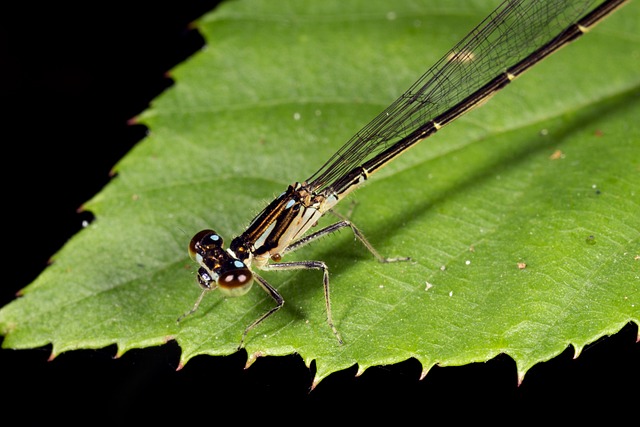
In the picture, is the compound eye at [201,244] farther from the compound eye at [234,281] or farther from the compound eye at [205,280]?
the compound eye at [234,281]

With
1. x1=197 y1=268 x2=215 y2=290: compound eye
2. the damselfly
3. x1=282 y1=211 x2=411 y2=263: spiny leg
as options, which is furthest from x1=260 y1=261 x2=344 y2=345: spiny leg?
x1=197 y1=268 x2=215 y2=290: compound eye

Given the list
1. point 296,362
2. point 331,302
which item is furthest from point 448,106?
point 296,362

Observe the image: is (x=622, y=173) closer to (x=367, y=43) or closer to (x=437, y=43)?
(x=437, y=43)

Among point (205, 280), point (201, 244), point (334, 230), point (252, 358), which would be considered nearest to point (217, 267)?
point (205, 280)

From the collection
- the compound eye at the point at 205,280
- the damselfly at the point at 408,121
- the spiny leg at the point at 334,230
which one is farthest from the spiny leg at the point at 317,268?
the compound eye at the point at 205,280

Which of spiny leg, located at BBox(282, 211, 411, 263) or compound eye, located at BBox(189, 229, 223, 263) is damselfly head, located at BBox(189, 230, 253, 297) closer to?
compound eye, located at BBox(189, 229, 223, 263)

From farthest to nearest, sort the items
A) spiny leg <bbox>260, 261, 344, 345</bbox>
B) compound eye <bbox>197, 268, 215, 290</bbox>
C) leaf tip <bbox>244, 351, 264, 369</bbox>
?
compound eye <bbox>197, 268, 215, 290</bbox>
spiny leg <bbox>260, 261, 344, 345</bbox>
leaf tip <bbox>244, 351, 264, 369</bbox>

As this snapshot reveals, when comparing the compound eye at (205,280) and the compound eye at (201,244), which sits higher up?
the compound eye at (201,244)
